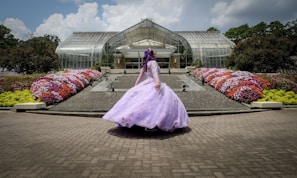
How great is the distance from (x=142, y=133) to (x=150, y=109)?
0.75 meters

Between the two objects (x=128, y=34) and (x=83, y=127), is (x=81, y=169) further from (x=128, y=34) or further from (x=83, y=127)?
(x=128, y=34)

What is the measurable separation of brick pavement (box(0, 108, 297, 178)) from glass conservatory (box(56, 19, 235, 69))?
32197mm

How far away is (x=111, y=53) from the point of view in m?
39.3

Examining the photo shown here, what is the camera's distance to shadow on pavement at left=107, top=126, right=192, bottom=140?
17.3 feet

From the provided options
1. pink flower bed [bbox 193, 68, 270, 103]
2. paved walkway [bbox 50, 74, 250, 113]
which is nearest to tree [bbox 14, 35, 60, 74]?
paved walkway [bbox 50, 74, 250, 113]

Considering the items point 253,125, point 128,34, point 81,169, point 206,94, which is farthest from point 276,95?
point 128,34

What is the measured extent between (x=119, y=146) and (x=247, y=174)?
2342 millimetres

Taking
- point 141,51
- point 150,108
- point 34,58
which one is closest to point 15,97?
point 150,108

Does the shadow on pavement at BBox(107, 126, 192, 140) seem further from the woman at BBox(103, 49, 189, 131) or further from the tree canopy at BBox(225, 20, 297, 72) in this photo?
the tree canopy at BBox(225, 20, 297, 72)

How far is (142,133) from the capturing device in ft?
18.4

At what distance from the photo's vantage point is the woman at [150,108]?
512 centimetres

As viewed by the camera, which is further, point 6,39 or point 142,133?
point 6,39

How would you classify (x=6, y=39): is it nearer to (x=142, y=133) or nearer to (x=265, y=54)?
(x=265, y=54)

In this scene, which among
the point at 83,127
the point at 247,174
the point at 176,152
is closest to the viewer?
→ the point at 247,174
